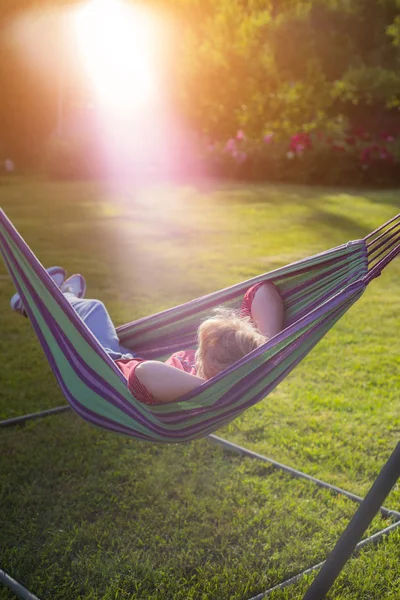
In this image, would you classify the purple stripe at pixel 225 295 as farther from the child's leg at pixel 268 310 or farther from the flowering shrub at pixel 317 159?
the flowering shrub at pixel 317 159

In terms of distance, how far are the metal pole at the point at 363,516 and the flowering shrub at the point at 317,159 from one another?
991 cm

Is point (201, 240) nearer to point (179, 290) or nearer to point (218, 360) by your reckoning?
point (179, 290)

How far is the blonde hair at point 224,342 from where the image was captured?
6.61ft

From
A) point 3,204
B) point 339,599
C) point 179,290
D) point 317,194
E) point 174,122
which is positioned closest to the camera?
point 339,599

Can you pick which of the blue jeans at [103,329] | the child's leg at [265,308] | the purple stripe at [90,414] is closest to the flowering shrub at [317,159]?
the blue jeans at [103,329]

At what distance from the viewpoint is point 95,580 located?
1.94 m

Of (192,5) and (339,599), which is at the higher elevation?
(192,5)

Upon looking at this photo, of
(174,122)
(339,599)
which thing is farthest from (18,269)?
(174,122)

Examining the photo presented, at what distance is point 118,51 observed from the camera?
17.2m

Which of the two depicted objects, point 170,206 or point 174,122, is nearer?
point 170,206

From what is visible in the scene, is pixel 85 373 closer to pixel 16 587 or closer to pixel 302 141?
pixel 16 587

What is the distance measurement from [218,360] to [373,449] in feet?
3.49

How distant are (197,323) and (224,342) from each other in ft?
1.31

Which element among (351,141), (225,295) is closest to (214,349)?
(225,295)
